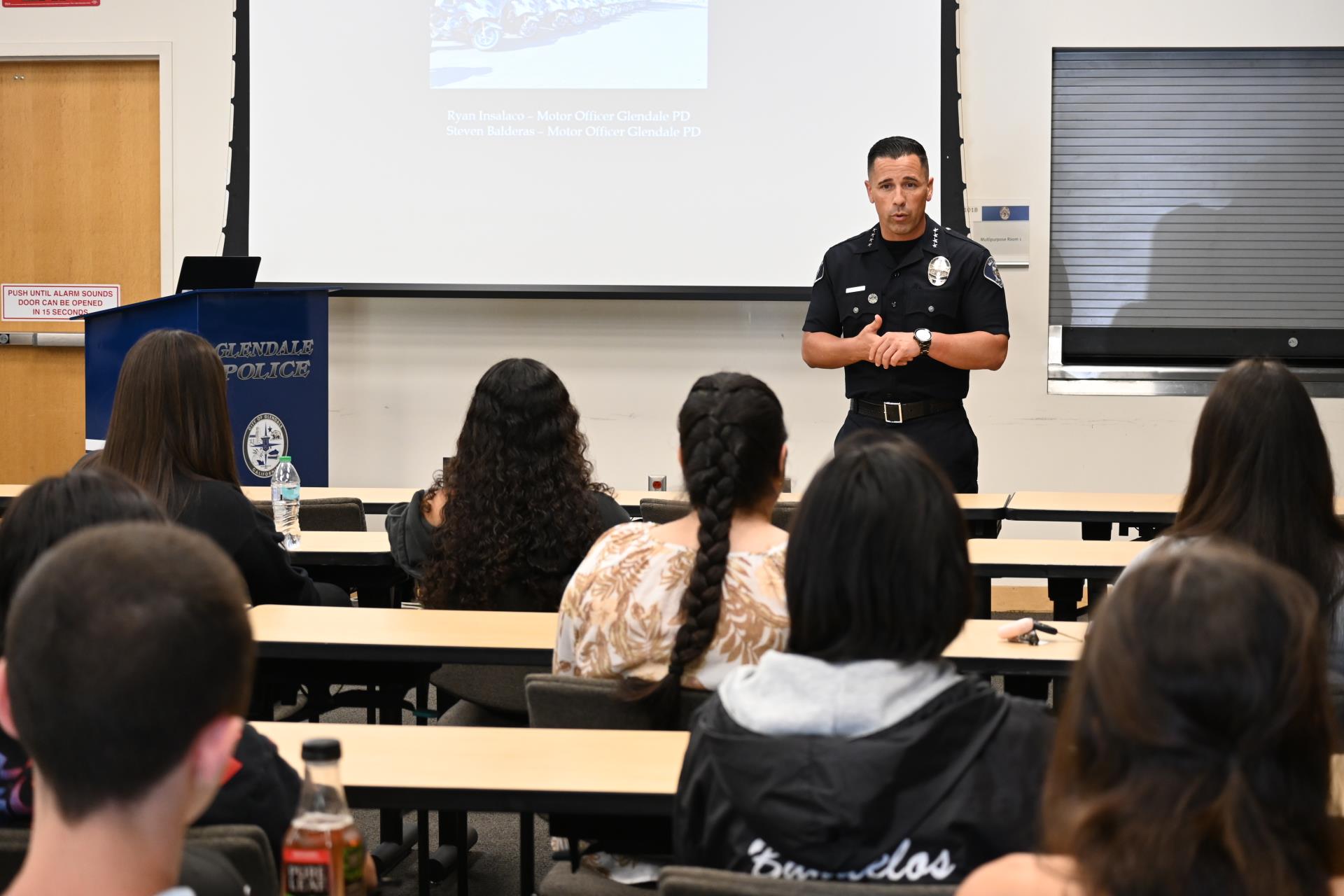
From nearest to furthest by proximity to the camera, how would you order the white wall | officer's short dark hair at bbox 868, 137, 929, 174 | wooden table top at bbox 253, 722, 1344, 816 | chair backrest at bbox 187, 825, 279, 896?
chair backrest at bbox 187, 825, 279, 896
wooden table top at bbox 253, 722, 1344, 816
officer's short dark hair at bbox 868, 137, 929, 174
the white wall

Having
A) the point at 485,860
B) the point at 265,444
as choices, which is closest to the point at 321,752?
the point at 485,860

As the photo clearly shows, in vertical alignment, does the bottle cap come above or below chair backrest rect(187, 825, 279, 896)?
above

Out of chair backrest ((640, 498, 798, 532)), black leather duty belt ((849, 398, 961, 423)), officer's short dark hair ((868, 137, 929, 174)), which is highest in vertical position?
officer's short dark hair ((868, 137, 929, 174))

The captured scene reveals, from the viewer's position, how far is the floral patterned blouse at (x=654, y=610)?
198cm

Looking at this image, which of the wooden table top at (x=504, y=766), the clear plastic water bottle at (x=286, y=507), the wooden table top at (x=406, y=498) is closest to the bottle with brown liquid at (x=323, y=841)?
the wooden table top at (x=504, y=766)

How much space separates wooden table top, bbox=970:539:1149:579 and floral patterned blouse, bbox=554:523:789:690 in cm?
109

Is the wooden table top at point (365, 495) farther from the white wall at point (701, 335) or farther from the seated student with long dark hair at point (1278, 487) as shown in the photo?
the seated student with long dark hair at point (1278, 487)

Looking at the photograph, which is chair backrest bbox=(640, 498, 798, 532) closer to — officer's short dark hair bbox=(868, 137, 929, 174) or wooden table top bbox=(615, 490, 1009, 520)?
wooden table top bbox=(615, 490, 1009, 520)

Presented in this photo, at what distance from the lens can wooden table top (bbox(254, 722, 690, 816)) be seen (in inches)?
67.3

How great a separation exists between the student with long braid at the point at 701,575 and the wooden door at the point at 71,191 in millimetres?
4799

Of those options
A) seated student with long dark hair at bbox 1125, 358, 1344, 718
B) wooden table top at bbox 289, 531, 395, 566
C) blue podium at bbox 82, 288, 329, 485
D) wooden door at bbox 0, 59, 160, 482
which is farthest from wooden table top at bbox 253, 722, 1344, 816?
wooden door at bbox 0, 59, 160, 482

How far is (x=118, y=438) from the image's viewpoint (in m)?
2.74

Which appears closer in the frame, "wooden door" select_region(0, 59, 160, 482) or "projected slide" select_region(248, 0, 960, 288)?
"projected slide" select_region(248, 0, 960, 288)

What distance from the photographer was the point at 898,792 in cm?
136
